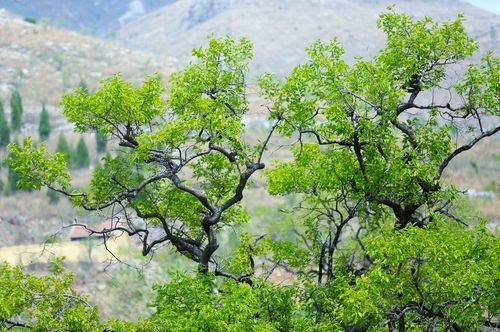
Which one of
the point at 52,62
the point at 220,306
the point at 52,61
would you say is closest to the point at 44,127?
the point at 52,62

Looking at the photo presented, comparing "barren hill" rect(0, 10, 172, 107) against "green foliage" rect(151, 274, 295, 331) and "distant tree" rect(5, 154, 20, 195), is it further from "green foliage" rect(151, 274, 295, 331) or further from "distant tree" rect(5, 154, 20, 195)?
"green foliage" rect(151, 274, 295, 331)

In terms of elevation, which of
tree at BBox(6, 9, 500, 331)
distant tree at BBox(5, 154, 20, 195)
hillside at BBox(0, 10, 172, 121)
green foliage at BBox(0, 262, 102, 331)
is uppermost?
hillside at BBox(0, 10, 172, 121)

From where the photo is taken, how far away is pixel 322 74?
14.9 meters

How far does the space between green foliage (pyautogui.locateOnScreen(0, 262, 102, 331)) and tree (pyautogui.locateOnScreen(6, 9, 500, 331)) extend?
98 centimetres

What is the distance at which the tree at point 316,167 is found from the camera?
1337 centimetres

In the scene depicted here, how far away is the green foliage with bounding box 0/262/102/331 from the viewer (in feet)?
46.3

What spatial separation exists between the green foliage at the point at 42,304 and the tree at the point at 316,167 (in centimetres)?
98

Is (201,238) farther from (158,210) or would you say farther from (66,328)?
(66,328)

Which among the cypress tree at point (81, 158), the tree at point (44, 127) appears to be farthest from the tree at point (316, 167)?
the tree at point (44, 127)

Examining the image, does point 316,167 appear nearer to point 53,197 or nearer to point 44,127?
point 53,197

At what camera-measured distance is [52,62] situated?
126m

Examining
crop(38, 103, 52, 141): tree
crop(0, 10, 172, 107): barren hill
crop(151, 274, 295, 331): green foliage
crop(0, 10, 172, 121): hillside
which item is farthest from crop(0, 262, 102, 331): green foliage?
crop(0, 10, 172, 107): barren hill

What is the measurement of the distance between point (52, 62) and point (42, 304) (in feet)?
381

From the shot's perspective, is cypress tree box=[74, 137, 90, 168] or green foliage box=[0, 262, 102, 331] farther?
cypress tree box=[74, 137, 90, 168]
